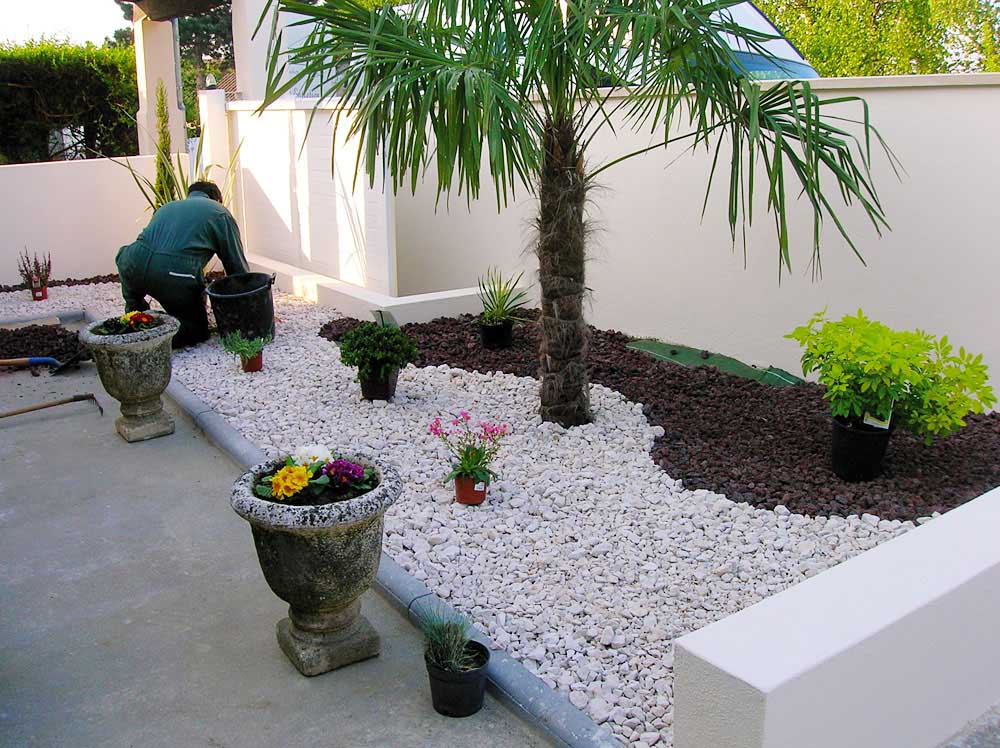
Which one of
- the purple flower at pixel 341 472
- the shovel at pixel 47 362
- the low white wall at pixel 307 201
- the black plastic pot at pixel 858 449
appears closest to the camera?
the purple flower at pixel 341 472

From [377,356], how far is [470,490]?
164cm

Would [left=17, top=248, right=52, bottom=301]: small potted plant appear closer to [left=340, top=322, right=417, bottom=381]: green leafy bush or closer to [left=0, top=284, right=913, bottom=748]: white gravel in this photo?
[left=0, top=284, right=913, bottom=748]: white gravel

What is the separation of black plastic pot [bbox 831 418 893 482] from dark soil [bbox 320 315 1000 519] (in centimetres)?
5

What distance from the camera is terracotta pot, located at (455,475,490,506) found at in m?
4.71

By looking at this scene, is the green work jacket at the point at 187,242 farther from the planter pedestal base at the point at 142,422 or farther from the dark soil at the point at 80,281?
the dark soil at the point at 80,281

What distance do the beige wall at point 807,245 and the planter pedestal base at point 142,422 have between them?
271cm

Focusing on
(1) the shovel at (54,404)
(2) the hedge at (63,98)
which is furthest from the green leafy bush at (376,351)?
(2) the hedge at (63,98)

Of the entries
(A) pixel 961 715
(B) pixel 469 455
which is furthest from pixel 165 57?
(A) pixel 961 715

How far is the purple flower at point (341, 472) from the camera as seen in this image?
3.48 metres

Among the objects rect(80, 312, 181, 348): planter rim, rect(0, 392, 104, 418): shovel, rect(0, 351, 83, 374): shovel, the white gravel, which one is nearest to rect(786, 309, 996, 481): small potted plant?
the white gravel

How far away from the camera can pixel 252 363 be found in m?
7.12

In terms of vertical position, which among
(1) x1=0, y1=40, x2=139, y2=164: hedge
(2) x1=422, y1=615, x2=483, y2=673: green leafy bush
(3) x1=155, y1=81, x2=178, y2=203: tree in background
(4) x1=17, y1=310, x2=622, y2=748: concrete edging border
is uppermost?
(1) x1=0, y1=40, x2=139, y2=164: hedge

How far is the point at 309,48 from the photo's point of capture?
461 centimetres

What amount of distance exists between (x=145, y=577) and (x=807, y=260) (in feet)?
15.0
